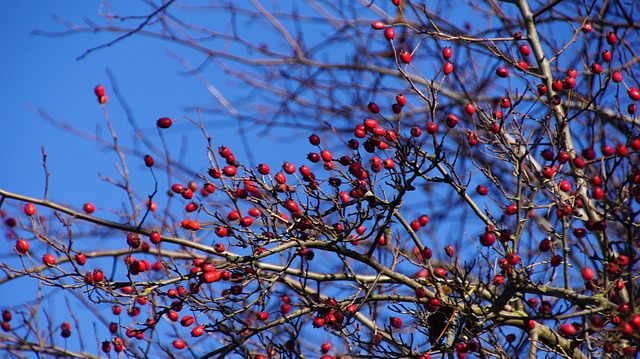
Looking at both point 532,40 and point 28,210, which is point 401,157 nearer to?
point 532,40

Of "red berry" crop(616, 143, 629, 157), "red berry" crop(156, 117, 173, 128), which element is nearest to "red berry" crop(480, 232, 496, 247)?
"red berry" crop(616, 143, 629, 157)

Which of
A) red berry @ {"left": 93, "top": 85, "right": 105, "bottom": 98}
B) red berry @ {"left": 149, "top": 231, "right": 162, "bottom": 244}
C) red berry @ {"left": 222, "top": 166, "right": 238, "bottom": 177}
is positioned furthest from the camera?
red berry @ {"left": 93, "top": 85, "right": 105, "bottom": 98}

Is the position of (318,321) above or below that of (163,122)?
below

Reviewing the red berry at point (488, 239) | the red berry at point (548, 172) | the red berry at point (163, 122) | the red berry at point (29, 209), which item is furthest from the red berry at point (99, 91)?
the red berry at point (548, 172)

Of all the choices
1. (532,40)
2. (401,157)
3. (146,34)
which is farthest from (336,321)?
(146,34)

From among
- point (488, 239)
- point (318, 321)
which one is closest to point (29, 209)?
point (318, 321)

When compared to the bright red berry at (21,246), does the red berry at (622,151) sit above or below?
below

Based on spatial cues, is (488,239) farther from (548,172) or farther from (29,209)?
(29,209)

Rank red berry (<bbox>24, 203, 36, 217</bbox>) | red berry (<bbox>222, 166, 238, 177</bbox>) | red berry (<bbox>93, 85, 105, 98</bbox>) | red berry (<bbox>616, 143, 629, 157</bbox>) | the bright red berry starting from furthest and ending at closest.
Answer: red berry (<bbox>93, 85, 105, 98</bbox>)
red berry (<bbox>24, 203, 36, 217</bbox>)
the bright red berry
red berry (<bbox>222, 166, 238, 177</bbox>)
red berry (<bbox>616, 143, 629, 157</bbox>)

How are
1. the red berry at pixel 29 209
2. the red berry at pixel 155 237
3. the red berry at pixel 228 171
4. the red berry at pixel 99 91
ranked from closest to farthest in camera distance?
the red berry at pixel 155 237
the red berry at pixel 228 171
the red berry at pixel 29 209
the red berry at pixel 99 91

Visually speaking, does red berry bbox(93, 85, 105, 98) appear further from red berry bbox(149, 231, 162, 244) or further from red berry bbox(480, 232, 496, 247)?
red berry bbox(480, 232, 496, 247)

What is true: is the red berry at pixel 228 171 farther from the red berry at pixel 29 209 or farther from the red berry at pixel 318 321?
the red berry at pixel 29 209

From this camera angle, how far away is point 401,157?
3.53 meters

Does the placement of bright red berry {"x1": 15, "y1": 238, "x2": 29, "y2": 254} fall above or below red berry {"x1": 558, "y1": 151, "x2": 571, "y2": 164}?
above
